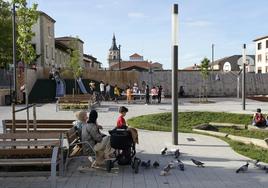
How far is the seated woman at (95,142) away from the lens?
318 inches

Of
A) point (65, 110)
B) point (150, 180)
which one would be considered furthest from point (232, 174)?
point (65, 110)

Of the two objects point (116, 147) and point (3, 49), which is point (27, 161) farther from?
point (3, 49)

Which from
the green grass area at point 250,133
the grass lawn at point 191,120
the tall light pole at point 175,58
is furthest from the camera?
the grass lawn at point 191,120

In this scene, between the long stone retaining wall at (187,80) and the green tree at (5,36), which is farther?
the green tree at (5,36)

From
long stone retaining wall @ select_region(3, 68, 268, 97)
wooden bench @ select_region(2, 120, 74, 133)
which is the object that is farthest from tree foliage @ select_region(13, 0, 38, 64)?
long stone retaining wall @ select_region(3, 68, 268, 97)

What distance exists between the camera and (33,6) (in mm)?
11930

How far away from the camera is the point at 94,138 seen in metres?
8.49

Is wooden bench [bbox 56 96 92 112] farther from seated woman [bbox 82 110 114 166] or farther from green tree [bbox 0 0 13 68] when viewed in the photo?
green tree [bbox 0 0 13 68]

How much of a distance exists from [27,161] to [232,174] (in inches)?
149

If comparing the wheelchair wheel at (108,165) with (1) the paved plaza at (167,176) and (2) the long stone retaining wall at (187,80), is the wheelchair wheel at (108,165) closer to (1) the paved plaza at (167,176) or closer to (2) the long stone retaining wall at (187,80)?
(1) the paved plaza at (167,176)

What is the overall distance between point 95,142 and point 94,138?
0.10m

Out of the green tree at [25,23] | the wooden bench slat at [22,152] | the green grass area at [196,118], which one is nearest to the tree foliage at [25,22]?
the green tree at [25,23]

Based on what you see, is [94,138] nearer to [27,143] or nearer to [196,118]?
[27,143]

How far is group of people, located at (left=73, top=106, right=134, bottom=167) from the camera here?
811 centimetres
